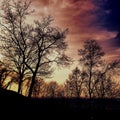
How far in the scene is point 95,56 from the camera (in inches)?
1652

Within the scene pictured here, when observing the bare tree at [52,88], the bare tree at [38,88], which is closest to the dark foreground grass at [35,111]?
the bare tree at [38,88]

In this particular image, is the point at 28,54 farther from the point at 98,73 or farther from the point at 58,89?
the point at 58,89

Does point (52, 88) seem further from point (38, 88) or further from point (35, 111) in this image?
point (35, 111)

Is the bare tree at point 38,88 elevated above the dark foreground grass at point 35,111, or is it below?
above

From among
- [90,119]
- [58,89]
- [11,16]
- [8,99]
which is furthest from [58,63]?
[58,89]

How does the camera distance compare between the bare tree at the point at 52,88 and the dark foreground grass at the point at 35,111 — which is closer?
the dark foreground grass at the point at 35,111

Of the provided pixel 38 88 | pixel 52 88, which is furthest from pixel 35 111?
pixel 52 88

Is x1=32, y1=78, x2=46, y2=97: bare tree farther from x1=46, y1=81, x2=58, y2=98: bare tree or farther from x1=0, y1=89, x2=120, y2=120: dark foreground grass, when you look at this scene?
x1=0, y1=89, x2=120, y2=120: dark foreground grass

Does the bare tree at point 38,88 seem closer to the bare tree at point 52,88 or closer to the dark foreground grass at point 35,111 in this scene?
the bare tree at point 52,88

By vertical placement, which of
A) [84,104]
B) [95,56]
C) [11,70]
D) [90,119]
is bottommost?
[90,119]

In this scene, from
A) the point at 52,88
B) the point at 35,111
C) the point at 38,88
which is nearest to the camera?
the point at 35,111

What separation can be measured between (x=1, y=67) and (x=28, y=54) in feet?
15.1

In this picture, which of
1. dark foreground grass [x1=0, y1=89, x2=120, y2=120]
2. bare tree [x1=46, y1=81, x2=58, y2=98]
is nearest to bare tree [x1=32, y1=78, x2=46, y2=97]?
bare tree [x1=46, y1=81, x2=58, y2=98]

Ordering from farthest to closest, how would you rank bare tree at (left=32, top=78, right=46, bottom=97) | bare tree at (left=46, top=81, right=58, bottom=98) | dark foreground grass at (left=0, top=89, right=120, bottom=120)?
1. bare tree at (left=46, top=81, right=58, bottom=98)
2. bare tree at (left=32, top=78, right=46, bottom=97)
3. dark foreground grass at (left=0, top=89, right=120, bottom=120)
